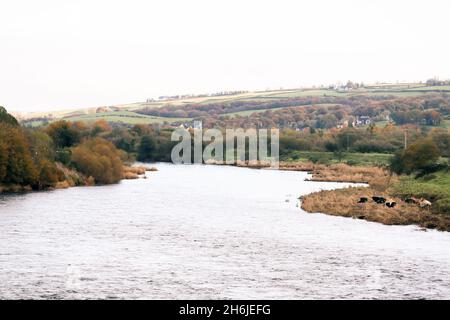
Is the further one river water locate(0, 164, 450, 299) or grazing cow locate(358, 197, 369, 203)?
grazing cow locate(358, 197, 369, 203)

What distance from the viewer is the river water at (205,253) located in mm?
33375

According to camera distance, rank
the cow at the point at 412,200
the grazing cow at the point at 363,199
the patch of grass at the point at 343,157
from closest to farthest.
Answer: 1. the cow at the point at 412,200
2. the grazing cow at the point at 363,199
3. the patch of grass at the point at 343,157

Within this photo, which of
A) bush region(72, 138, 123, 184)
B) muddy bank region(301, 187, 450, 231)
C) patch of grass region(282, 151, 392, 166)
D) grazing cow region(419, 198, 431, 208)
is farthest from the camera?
patch of grass region(282, 151, 392, 166)

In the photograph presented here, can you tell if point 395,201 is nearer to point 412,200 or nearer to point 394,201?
point 394,201

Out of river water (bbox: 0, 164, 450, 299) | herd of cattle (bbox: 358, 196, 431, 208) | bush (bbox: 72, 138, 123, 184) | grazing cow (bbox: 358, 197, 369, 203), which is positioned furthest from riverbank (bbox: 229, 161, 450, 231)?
bush (bbox: 72, 138, 123, 184)

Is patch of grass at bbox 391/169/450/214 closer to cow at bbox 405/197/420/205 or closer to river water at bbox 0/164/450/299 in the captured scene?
cow at bbox 405/197/420/205

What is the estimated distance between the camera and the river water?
33375 mm

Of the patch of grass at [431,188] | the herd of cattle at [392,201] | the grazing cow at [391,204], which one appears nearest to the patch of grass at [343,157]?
the patch of grass at [431,188]

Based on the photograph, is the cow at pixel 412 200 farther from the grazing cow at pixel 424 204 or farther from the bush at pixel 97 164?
the bush at pixel 97 164

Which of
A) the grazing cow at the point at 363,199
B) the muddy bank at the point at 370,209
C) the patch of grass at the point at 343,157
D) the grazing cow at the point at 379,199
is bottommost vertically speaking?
the patch of grass at the point at 343,157

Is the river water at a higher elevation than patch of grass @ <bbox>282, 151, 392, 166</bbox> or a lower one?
higher

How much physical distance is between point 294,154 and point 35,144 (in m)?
71.4
